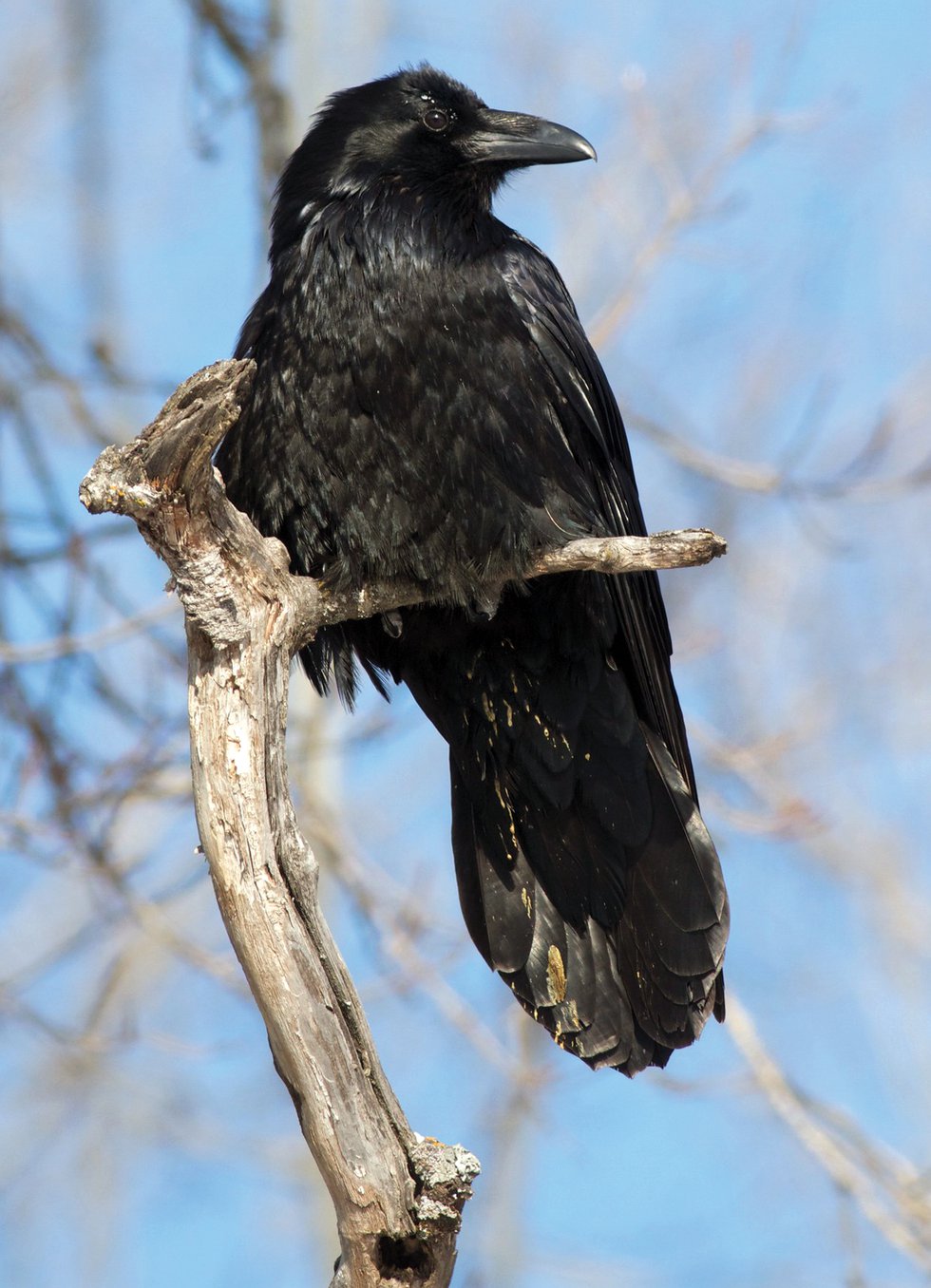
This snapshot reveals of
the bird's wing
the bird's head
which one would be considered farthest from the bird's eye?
the bird's wing

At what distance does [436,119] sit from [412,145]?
122 mm

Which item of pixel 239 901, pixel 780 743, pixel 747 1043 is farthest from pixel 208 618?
pixel 780 743

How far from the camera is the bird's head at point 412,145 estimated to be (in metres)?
3.85

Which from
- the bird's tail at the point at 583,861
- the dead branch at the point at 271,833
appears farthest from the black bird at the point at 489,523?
the dead branch at the point at 271,833

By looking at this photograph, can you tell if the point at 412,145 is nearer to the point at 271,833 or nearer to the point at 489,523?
the point at 489,523

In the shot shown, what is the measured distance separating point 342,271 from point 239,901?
1.53 metres

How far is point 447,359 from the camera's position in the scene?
345 centimetres

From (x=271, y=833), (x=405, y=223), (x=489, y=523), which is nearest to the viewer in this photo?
(x=271, y=833)

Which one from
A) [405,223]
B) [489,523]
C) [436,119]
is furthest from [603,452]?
[436,119]

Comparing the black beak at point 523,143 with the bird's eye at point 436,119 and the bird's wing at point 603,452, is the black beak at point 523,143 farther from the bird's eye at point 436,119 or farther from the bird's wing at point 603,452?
the bird's wing at point 603,452

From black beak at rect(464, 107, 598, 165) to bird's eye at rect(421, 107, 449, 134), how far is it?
0.08 meters

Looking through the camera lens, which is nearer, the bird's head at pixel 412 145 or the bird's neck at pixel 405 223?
the bird's neck at pixel 405 223

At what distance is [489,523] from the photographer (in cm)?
347

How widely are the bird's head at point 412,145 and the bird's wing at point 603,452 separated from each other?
0.87 feet
